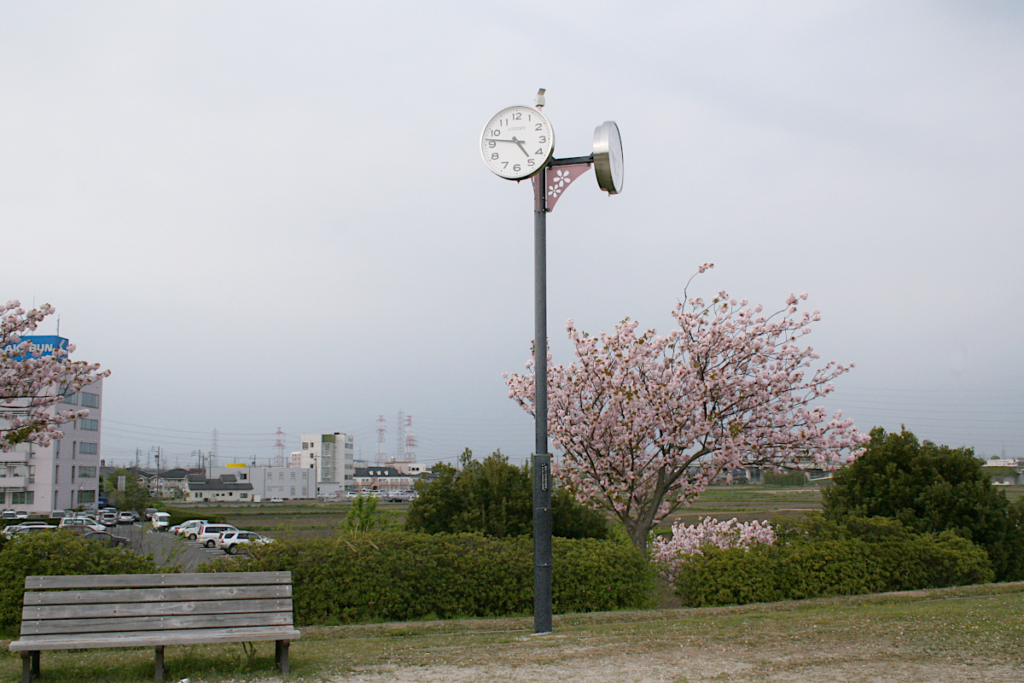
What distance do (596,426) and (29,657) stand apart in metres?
9.35

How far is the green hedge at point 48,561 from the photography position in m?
8.62

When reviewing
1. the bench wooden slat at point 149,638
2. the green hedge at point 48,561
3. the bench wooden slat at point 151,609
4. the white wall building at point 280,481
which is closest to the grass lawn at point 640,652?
the bench wooden slat at point 149,638

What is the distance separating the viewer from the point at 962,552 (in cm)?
1216

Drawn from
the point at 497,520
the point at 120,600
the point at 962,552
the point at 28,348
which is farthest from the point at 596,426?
the point at 28,348

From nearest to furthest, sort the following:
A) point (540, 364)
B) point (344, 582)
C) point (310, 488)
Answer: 1. point (540, 364)
2. point (344, 582)
3. point (310, 488)

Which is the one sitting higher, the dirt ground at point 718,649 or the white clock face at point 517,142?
the white clock face at point 517,142

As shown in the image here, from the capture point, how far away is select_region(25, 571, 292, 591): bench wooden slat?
5977 mm

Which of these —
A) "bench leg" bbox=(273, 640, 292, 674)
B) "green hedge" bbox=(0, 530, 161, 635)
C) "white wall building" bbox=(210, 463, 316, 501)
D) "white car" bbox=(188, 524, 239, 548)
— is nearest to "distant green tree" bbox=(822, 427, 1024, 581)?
"bench leg" bbox=(273, 640, 292, 674)

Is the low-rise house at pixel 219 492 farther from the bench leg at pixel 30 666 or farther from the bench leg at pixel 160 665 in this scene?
the bench leg at pixel 160 665

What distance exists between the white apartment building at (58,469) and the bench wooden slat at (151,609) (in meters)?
66.6

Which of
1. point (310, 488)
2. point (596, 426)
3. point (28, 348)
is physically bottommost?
point (310, 488)

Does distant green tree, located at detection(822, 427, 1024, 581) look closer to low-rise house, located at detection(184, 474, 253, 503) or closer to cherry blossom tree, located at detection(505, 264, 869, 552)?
cherry blossom tree, located at detection(505, 264, 869, 552)

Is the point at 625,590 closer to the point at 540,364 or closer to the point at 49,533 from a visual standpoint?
the point at 540,364

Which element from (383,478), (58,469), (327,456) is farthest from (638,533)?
(383,478)
